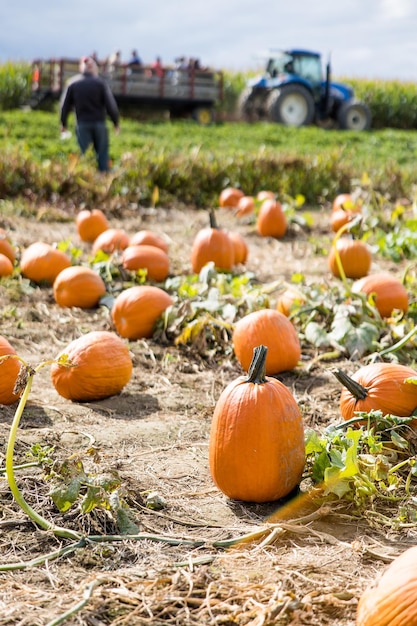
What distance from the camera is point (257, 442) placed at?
2811 mm

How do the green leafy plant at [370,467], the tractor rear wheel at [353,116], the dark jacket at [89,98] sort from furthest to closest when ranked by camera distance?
the tractor rear wheel at [353,116], the dark jacket at [89,98], the green leafy plant at [370,467]

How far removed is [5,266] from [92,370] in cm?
261

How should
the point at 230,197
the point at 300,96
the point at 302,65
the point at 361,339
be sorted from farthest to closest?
1. the point at 300,96
2. the point at 302,65
3. the point at 230,197
4. the point at 361,339

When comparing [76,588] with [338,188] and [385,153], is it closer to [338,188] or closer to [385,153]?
[338,188]

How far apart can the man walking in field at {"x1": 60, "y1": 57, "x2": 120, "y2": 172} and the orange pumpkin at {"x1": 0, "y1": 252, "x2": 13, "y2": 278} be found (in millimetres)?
6875

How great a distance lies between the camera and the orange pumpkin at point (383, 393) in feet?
10.6

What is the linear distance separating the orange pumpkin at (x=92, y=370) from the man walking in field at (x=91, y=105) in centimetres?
927

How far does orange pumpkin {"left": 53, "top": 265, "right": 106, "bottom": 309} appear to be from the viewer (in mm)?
5652

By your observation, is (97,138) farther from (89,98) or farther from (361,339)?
(361,339)

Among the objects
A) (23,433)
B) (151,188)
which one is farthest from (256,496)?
(151,188)

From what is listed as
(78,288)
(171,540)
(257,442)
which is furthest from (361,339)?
(171,540)

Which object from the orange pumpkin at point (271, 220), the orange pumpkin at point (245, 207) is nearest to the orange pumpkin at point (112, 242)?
the orange pumpkin at point (271, 220)

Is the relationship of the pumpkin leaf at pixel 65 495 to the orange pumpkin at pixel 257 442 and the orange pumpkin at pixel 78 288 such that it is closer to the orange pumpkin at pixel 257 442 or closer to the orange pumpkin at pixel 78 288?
the orange pumpkin at pixel 257 442

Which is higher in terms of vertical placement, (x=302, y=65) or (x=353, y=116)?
(x=302, y=65)
